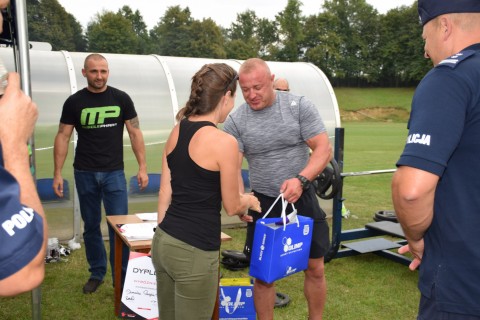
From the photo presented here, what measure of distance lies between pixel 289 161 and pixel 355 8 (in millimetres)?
85343

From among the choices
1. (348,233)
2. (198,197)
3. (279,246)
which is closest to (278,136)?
(279,246)

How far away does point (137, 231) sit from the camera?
3.71 metres

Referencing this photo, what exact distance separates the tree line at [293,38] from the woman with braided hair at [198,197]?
198 feet

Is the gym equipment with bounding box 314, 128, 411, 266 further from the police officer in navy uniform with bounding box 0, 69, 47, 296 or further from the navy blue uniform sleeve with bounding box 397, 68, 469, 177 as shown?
the police officer in navy uniform with bounding box 0, 69, 47, 296

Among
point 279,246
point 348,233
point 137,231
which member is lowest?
point 348,233

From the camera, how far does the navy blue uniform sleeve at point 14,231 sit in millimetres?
1139

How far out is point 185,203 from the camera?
2.49 metres

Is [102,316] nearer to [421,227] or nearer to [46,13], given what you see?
[421,227]

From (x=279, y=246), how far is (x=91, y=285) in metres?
2.62

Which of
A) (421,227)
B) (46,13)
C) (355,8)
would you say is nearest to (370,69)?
(355,8)

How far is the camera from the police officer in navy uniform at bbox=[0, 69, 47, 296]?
1148mm

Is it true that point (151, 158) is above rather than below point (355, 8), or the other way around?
below

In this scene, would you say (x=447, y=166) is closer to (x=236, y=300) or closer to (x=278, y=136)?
(x=278, y=136)

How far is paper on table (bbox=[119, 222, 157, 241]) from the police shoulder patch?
2.63 m
